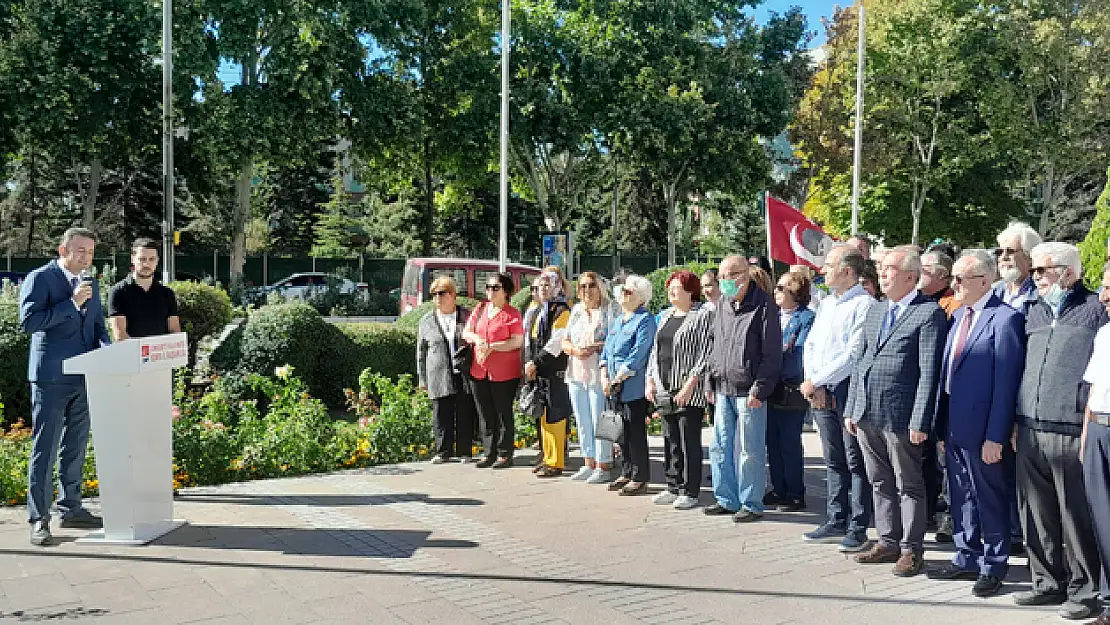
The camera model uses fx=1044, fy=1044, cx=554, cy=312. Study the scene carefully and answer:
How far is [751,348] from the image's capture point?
753cm

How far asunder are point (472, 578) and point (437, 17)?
33.9 meters

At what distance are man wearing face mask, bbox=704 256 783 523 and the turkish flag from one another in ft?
22.9

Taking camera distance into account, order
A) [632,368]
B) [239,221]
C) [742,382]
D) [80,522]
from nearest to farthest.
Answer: [80,522], [742,382], [632,368], [239,221]

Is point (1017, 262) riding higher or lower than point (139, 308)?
higher

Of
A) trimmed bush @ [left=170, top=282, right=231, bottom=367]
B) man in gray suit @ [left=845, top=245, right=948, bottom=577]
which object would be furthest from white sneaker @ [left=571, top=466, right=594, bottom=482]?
trimmed bush @ [left=170, top=282, right=231, bottom=367]

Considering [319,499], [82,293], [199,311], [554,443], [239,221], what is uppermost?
[239,221]

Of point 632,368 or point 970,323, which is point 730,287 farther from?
point 970,323

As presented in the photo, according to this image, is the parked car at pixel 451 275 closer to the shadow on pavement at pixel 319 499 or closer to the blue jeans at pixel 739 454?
the shadow on pavement at pixel 319 499

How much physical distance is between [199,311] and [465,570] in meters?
8.55

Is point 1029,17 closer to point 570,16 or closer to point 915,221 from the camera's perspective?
point 915,221

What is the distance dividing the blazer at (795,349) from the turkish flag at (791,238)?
6.40 m

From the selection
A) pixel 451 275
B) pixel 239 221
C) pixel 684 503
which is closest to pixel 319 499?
pixel 684 503

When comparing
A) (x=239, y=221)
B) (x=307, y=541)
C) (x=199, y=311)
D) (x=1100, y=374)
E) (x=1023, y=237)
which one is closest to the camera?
(x=1100, y=374)

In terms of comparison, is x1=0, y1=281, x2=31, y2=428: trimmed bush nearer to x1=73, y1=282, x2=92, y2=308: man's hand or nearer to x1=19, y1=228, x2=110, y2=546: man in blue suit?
x1=19, y1=228, x2=110, y2=546: man in blue suit
